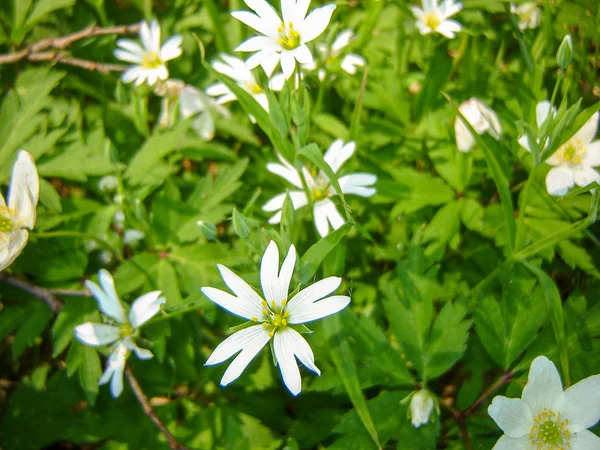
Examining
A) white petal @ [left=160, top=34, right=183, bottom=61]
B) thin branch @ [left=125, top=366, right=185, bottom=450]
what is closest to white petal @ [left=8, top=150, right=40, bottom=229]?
thin branch @ [left=125, top=366, right=185, bottom=450]

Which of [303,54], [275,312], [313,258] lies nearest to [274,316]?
[275,312]

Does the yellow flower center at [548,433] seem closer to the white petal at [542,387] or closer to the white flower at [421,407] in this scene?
the white petal at [542,387]

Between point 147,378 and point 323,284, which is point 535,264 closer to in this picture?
point 323,284

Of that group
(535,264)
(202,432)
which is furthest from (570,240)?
(202,432)

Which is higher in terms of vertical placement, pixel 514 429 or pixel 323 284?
pixel 323 284

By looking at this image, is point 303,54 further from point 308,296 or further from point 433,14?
point 433,14

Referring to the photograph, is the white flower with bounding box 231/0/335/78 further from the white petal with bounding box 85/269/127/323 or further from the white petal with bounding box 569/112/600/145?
the white petal with bounding box 569/112/600/145
